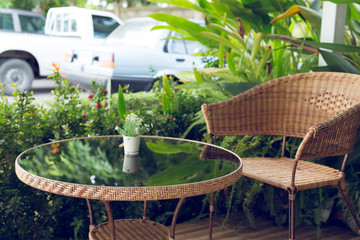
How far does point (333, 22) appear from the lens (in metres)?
2.66

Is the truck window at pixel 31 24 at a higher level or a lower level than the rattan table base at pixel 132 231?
higher

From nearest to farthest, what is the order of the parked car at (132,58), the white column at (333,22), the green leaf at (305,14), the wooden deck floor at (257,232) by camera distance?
the wooden deck floor at (257,232)
the green leaf at (305,14)
the white column at (333,22)
the parked car at (132,58)

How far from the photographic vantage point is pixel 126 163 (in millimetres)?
1751

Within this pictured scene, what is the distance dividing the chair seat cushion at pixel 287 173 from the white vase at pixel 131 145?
Answer: 53 cm

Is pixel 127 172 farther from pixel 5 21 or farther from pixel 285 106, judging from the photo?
Result: pixel 5 21

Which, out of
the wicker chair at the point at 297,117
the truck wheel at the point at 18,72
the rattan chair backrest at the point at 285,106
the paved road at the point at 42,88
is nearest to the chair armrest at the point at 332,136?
the wicker chair at the point at 297,117

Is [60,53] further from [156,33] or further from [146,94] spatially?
[146,94]

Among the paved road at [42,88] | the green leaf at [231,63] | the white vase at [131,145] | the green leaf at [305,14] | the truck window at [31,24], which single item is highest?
the green leaf at [305,14]

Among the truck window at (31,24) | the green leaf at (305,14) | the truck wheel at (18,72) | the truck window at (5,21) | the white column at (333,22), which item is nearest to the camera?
the green leaf at (305,14)

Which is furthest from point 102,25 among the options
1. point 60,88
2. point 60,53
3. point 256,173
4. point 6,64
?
→ point 256,173

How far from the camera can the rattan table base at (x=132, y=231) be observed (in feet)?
5.97

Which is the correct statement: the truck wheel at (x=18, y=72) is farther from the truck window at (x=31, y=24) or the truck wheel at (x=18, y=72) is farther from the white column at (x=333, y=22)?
the white column at (x=333, y=22)

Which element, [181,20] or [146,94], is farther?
[146,94]

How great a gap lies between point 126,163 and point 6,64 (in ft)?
15.6
